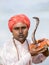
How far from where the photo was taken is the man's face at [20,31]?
4.16 m

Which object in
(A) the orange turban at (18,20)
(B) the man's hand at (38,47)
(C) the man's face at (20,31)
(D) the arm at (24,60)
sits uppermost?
(A) the orange turban at (18,20)

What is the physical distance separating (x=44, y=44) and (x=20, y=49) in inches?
12.2

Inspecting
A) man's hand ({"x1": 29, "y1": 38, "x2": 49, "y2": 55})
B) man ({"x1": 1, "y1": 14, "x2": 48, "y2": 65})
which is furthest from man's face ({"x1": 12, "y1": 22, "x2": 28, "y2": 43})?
man's hand ({"x1": 29, "y1": 38, "x2": 49, "y2": 55})

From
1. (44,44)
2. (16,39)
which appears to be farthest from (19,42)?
(44,44)

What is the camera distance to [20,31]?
415 centimetres

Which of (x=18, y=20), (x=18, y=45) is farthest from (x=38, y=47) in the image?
(x=18, y=20)

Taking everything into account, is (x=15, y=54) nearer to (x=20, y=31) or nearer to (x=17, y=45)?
(x=17, y=45)

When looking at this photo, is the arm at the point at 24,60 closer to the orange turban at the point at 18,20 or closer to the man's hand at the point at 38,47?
the man's hand at the point at 38,47

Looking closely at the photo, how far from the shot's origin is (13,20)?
4.23 m

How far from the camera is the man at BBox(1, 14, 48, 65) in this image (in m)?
4.16

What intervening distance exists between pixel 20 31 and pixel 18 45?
21 cm

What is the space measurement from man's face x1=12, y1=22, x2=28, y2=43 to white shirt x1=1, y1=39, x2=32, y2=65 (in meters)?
0.09

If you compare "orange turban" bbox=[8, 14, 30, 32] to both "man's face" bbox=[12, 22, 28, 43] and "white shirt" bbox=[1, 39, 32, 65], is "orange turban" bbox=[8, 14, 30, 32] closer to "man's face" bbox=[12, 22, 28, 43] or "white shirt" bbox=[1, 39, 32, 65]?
"man's face" bbox=[12, 22, 28, 43]

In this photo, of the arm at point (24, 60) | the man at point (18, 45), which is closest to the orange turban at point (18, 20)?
the man at point (18, 45)
